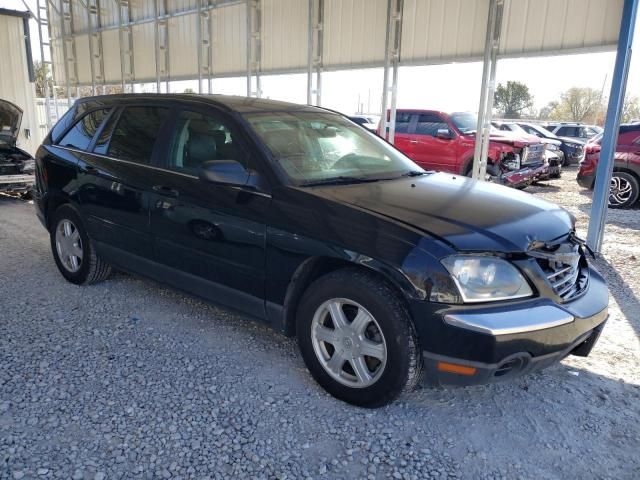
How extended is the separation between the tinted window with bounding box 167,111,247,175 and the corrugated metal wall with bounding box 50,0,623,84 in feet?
20.5

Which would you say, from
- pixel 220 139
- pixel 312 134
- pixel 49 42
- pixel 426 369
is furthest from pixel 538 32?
pixel 49 42

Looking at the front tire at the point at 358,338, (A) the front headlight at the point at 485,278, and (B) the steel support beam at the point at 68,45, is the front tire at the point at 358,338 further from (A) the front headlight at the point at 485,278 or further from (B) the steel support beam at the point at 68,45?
(B) the steel support beam at the point at 68,45

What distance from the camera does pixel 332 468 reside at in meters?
2.40

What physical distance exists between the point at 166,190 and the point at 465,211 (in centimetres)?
202

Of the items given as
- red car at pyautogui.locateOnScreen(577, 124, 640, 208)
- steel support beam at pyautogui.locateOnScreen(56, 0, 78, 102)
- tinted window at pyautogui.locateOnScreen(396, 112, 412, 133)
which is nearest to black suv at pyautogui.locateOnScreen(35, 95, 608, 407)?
red car at pyautogui.locateOnScreen(577, 124, 640, 208)

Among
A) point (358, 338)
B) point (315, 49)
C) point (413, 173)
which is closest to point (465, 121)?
point (315, 49)

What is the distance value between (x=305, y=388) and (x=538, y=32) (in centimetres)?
705

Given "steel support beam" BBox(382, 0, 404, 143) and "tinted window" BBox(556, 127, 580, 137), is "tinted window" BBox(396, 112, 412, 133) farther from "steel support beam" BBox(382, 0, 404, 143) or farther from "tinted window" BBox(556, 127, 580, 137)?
"tinted window" BBox(556, 127, 580, 137)

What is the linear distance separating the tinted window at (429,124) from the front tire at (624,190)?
139 inches

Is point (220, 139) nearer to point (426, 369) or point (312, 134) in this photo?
point (312, 134)

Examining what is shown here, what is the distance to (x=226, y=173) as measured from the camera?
3133 mm

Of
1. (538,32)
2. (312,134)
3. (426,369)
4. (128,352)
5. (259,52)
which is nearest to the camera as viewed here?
(426,369)

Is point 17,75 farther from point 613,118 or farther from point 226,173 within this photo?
point 613,118

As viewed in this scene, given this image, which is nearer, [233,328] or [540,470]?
[540,470]
